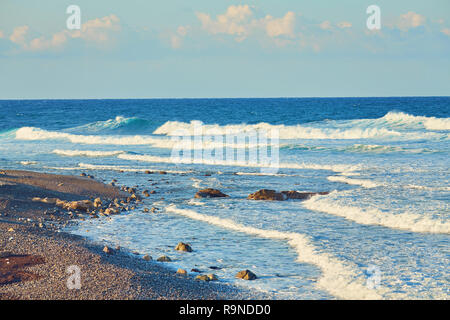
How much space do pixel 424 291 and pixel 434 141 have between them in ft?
72.3

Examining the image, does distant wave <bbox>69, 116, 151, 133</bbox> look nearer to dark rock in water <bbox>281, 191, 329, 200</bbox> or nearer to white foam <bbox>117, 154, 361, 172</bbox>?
white foam <bbox>117, 154, 361, 172</bbox>

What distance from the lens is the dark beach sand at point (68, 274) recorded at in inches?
210

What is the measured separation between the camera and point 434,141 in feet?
85.5

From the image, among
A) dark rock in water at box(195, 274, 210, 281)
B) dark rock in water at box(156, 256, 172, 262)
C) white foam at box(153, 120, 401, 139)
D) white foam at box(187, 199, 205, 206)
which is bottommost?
white foam at box(187, 199, 205, 206)

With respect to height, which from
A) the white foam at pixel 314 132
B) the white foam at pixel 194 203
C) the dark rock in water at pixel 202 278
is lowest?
the white foam at pixel 194 203

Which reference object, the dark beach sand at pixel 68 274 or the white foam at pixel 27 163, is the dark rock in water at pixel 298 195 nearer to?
the dark beach sand at pixel 68 274

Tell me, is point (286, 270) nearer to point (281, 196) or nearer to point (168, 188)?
point (281, 196)

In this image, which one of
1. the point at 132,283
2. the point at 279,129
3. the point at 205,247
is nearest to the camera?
the point at 132,283

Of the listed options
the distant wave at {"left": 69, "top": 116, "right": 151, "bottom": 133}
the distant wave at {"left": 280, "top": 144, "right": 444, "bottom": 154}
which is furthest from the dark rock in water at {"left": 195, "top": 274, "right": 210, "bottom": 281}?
the distant wave at {"left": 69, "top": 116, "right": 151, "bottom": 133}

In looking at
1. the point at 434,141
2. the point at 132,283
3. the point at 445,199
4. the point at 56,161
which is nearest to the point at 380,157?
the point at 434,141

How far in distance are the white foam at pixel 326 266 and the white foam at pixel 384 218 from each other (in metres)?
1.86

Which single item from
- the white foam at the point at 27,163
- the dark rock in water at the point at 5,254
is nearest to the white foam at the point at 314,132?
the white foam at the point at 27,163

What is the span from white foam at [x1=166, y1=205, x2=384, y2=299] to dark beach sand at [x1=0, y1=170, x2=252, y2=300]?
1101mm

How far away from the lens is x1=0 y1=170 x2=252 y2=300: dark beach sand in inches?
210
